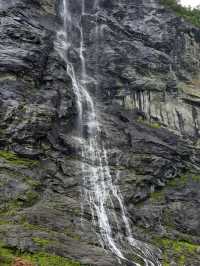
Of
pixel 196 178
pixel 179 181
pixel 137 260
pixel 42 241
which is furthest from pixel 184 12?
pixel 42 241

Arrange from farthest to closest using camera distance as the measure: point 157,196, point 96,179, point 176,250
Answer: point 157,196, point 96,179, point 176,250

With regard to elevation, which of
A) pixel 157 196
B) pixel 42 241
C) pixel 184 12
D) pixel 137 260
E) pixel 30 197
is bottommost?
pixel 137 260

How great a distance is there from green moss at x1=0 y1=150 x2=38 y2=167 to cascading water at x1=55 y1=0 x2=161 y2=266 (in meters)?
3.93

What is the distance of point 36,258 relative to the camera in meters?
22.9

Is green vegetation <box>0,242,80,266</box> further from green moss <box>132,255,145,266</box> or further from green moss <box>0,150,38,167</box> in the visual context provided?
green moss <box>0,150,38,167</box>

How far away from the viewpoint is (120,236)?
28328 mm

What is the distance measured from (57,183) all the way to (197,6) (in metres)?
43.3

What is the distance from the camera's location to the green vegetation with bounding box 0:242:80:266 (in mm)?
22192

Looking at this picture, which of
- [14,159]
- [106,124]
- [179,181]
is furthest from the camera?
[106,124]

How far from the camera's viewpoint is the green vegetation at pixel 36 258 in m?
22.2

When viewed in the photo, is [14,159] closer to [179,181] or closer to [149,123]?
[179,181]

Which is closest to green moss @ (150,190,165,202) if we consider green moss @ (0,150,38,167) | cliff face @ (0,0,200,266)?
cliff face @ (0,0,200,266)

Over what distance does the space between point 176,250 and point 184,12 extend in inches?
1330

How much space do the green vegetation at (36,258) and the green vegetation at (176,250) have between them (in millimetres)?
7015
